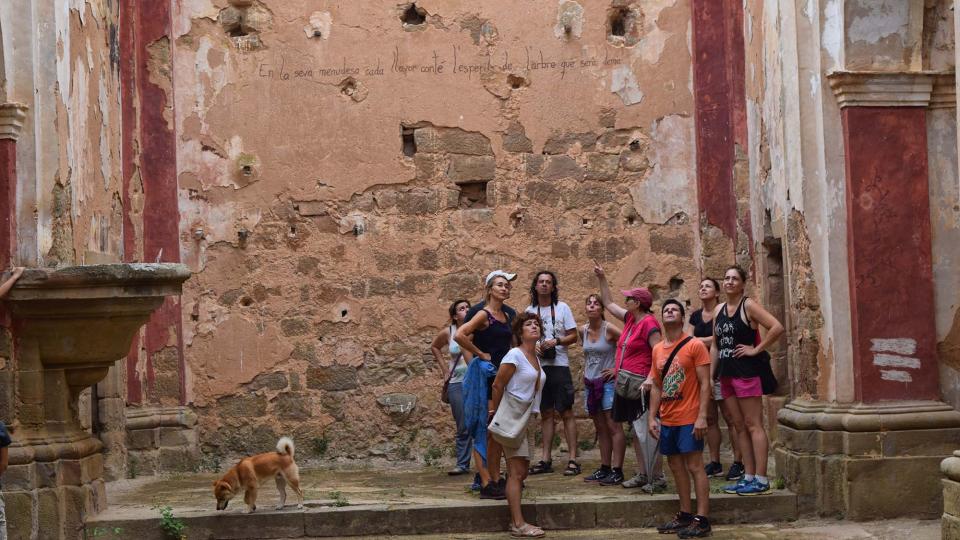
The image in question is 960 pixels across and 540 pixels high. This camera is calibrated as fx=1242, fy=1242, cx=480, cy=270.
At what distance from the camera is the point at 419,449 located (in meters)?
10.9

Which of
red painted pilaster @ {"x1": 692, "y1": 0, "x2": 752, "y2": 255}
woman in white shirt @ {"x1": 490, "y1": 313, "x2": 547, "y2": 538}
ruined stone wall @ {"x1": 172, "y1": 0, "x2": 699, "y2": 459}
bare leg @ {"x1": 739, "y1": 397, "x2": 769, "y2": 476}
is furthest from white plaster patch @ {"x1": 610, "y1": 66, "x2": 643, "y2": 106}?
woman in white shirt @ {"x1": 490, "y1": 313, "x2": 547, "y2": 538}

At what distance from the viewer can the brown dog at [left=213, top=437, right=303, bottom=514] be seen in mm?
7848

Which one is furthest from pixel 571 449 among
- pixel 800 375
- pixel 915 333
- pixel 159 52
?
pixel 159 52

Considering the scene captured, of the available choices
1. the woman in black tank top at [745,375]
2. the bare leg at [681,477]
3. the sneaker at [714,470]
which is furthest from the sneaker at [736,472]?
the bare leg at [681,477]

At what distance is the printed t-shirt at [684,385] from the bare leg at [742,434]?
36.0 inches

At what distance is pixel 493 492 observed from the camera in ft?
27.5

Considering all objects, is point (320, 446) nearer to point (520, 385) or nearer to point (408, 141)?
point (408, 141)

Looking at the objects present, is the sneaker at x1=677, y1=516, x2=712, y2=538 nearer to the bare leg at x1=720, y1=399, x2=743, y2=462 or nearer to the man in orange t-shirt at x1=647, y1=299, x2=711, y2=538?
the man in orange t-shirt at x1=647, y1=299, x2=711, y2=538

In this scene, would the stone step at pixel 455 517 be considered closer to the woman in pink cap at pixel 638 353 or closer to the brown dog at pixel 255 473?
the brown dog at pixel 255 473

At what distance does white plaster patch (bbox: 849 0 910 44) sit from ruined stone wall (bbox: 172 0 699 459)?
2941mm

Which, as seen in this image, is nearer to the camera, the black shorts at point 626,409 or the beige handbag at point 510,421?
the beige handbag at point 510,421

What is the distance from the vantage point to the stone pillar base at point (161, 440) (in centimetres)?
1052

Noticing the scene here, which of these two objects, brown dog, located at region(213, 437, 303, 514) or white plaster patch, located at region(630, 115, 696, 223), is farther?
white plaster patch, located at region(630, 115, 696, 223)

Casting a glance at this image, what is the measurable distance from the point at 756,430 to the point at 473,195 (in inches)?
154
